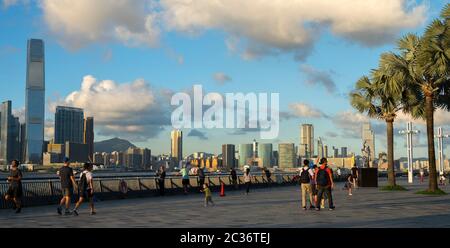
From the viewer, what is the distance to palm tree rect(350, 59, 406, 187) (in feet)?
110

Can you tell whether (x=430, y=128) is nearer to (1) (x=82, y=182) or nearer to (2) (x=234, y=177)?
(2) (x=234, y=177)

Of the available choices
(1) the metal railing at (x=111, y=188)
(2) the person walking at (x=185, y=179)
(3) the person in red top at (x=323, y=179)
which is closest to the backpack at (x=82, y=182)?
(1) the metal railing at (x=111, y=188)

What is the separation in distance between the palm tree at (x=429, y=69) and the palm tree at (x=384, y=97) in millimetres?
707

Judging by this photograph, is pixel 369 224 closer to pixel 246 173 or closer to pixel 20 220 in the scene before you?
pixel 20 220

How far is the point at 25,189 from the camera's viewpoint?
78.8 ft

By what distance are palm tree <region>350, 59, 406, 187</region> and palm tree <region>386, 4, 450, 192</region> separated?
707mm

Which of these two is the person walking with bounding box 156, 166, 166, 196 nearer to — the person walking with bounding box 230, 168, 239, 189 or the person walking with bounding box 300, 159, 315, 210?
the person walking with bounding box 230, 168, 239, 189

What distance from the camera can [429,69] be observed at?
2823 centimetres

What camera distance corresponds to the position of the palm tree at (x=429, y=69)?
27.8 m

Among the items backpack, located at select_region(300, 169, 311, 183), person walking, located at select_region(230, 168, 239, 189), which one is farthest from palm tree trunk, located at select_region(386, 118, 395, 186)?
backpack, located at select_region(300, 169, 311, 183)

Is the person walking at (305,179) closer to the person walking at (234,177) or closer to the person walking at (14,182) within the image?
the person walking at (14,182)

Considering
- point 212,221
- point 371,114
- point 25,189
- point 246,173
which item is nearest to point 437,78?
point 371,114

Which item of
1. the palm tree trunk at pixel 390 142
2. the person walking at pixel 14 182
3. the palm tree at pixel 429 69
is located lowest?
the person walking at pixel 14 182
